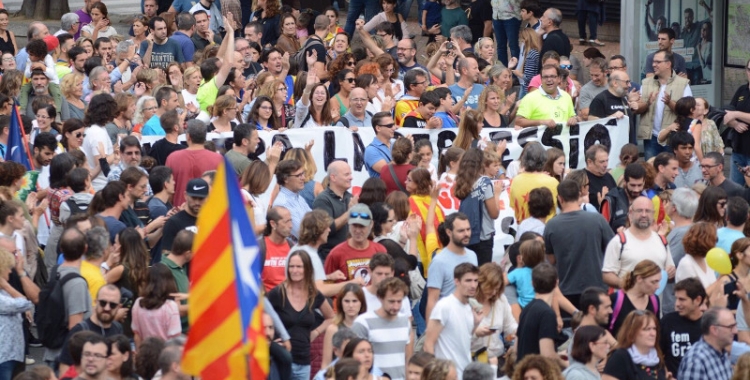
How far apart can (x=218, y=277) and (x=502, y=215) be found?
6.43 metres

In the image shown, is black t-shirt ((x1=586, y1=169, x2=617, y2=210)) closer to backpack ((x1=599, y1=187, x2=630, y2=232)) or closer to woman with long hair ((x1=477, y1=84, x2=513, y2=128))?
backpack ((x1=599, y1=187, x2=630, y2=232))

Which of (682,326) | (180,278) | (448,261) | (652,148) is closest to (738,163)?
(652,148)

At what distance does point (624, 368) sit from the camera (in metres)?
8.83

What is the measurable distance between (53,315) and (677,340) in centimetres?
405

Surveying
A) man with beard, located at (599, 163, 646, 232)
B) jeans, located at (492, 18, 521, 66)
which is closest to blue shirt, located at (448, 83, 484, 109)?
man with beard, located at (599, 163, 646, 232)

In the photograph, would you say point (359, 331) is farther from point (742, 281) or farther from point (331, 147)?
point (331, 147)

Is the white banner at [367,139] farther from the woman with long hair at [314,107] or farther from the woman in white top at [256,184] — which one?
the woman in white top at [256,184]

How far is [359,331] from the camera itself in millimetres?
9258

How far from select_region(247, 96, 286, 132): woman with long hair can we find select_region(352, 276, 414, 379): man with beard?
4734 mm

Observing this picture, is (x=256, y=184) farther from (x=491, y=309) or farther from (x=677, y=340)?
(x=677, y=340)

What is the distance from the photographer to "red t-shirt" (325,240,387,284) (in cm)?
1044

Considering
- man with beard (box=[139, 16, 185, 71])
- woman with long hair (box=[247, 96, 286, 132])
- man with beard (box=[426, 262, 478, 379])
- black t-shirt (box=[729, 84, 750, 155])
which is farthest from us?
man with beard (box=[139, 16, 185, 71])

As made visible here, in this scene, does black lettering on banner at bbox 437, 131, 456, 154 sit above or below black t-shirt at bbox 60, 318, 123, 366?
below

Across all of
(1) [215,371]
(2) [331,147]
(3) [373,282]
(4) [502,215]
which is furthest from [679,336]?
(2) [331,147]
